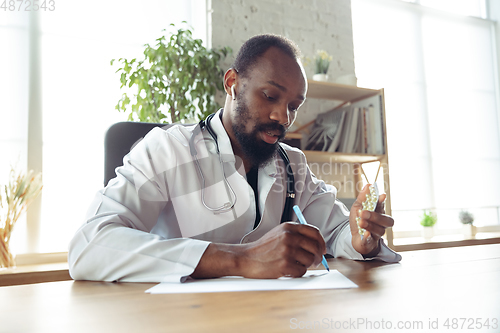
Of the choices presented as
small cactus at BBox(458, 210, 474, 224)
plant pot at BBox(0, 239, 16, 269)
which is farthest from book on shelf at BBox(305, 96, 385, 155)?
plant pot at BBox(0, 239, 16, 269)

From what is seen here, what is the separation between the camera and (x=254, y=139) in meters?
1.33

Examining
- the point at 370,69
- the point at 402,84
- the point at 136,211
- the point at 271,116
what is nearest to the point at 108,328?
the point at 136,211

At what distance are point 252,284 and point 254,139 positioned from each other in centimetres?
73

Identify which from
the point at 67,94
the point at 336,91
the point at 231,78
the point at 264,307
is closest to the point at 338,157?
the point at 336,91

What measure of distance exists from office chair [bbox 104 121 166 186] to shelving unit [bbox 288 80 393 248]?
1.39 meters

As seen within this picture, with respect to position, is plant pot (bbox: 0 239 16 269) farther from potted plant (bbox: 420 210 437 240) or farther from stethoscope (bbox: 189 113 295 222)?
potted plant (bbox: 420 210 437 240)

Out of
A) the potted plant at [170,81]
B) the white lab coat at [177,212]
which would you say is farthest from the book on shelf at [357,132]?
the white lab coat at [177,212]

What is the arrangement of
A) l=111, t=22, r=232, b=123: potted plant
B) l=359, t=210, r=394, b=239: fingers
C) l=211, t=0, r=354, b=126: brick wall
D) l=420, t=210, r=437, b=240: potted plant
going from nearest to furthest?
l=359, t=210, r=394, b=239: fingers < l=111, t=22, r=232, b=123: potted plant < l=211, t=0, r=354, b=126: brick wall < l=420, t=210, r=437, b=240: potted plant

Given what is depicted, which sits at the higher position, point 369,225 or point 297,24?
point 297,24

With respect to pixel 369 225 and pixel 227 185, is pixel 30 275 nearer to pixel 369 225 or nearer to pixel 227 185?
pixel 227 185

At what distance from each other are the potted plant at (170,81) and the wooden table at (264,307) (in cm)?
176

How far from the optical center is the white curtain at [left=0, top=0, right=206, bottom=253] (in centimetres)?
239

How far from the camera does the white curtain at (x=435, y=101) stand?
12.0 feet

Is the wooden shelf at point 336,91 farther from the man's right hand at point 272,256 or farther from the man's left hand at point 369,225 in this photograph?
the man's right hand at point 272,256
